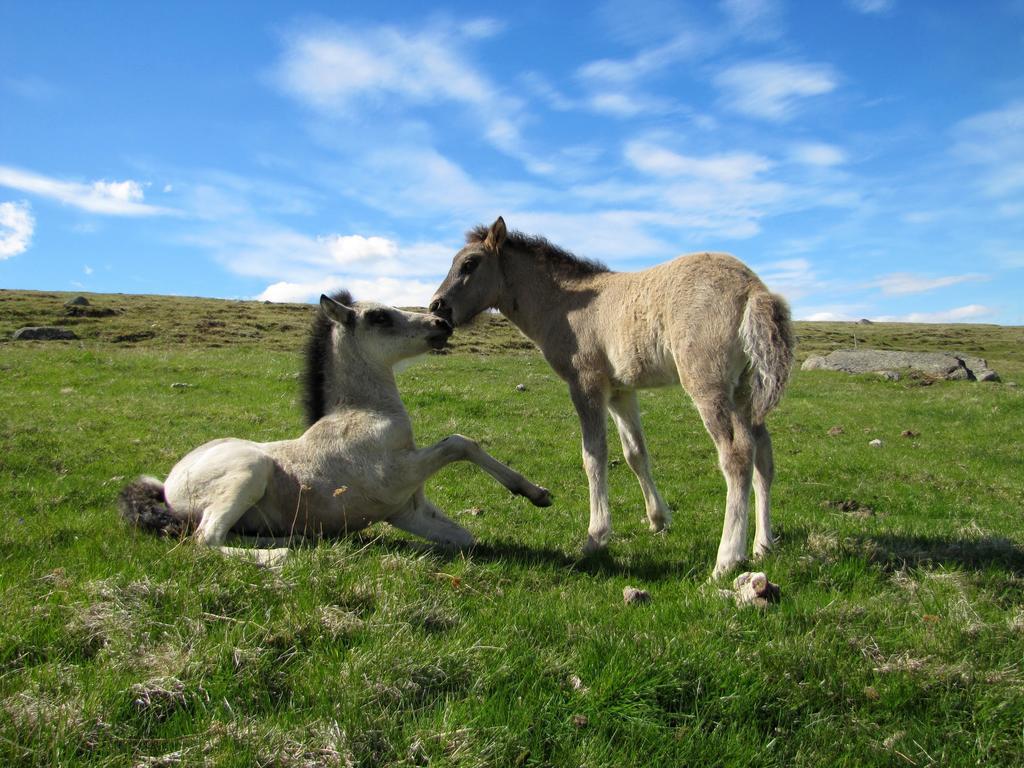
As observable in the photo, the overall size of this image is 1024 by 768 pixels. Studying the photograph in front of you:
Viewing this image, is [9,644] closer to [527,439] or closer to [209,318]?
[527,439]

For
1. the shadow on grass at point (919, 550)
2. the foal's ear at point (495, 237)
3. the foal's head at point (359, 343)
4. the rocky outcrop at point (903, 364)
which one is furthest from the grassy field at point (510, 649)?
the rocky outcrop at point (903, 364)

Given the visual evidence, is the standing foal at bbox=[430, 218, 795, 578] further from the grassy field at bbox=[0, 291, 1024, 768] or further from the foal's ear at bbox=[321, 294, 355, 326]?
the foal's ear at bbox=[321, 294, 355, 326]

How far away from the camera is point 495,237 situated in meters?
9.59

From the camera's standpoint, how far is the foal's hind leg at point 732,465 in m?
6.22

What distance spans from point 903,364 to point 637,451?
96.0 ft

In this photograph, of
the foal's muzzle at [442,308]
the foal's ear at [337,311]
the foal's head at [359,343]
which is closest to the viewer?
the foal's ear at [337,311]

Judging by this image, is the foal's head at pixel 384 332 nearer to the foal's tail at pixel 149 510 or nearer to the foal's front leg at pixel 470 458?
the foal's front leg at pixel 470 458

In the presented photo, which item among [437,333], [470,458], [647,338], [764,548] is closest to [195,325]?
[437,333]

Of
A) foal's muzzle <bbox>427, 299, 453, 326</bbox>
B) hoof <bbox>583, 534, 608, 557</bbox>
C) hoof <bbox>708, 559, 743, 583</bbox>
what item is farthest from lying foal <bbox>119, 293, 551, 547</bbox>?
foal's muzzle <bbox>427, 299, 453, 326</bbox>

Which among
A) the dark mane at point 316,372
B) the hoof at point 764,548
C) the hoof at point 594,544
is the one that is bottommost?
the hoof at point 594,544

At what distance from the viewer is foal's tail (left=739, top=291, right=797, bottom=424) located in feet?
20.4

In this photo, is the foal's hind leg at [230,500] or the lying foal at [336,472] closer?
the foal's hind leg at [230,500]

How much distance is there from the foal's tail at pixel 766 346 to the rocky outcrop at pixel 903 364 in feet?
86.9

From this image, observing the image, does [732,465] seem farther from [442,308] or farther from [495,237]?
[495,237]
